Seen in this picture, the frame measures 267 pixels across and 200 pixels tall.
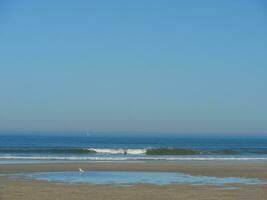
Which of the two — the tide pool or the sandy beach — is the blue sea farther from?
the sandy beach

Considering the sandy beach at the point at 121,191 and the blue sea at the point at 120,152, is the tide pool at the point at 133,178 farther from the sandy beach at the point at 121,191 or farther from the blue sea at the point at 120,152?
the blue sea at the point at 120,152

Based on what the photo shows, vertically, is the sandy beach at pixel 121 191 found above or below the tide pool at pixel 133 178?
below

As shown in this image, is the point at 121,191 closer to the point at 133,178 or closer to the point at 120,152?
the point at 133,178

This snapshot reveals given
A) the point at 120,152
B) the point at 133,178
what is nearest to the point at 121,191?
the point at 133,178

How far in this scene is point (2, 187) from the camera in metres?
19.7

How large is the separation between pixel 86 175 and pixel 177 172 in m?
4.61

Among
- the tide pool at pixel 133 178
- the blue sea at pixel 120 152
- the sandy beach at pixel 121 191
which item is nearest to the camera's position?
the sandy beach at pixel 121 191

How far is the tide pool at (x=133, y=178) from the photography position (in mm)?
22531

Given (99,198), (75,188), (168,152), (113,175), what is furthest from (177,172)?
(168,152)

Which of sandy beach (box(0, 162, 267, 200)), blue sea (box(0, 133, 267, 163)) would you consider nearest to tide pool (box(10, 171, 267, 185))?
sandy beach (box(0, 162, 267, 200))

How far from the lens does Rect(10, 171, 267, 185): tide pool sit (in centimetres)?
2253

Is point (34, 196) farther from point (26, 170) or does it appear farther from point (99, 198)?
point (26, 170)

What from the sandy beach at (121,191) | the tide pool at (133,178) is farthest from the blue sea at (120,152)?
the sandy beach at (121,191)

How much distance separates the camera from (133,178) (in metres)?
24.1
